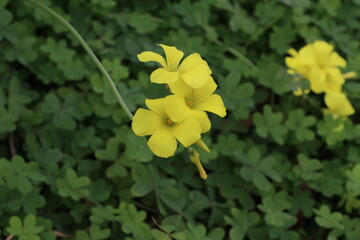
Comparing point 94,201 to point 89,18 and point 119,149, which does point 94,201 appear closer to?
point 119,149

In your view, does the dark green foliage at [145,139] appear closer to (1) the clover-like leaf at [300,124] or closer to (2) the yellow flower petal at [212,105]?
(1) the clover-like leaf at [300,124]

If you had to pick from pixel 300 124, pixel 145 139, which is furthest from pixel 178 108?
pixel 300 124

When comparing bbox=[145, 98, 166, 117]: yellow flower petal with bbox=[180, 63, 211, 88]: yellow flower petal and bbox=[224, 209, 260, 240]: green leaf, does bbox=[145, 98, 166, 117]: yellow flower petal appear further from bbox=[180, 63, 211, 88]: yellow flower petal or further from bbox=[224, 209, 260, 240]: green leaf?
bbox=[224, 209, 260, 240]: green leaf

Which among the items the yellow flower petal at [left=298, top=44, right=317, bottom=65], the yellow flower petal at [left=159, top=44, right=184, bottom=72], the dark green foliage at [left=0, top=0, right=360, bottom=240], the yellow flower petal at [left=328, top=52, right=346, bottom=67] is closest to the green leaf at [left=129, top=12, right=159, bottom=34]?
the dark green foliage at [left=0, top=0, right=360, bottom=240]

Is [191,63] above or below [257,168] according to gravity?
above

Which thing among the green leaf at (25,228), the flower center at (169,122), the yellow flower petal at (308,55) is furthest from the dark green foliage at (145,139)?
the flower center at (169,122)

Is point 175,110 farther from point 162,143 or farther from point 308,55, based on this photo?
point 308,55

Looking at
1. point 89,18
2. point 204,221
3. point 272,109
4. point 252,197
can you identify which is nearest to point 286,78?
point 272,109
